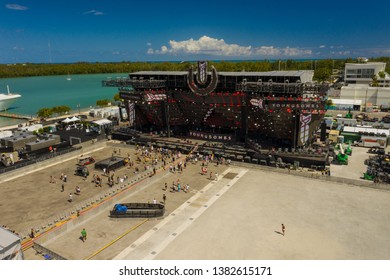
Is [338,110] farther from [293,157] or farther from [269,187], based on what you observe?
[269,187]

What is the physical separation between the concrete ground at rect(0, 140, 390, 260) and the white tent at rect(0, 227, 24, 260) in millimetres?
4991

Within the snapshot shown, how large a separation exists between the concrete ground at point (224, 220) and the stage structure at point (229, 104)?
32.7 feet

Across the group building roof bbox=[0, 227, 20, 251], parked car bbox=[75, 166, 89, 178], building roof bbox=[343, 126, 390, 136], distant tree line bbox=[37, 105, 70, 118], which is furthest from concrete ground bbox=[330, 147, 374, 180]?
distant tree line bbox=[37, 105, 70, 118]

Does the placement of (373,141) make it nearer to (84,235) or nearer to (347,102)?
(347,102)

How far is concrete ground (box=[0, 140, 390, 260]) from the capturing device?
2539 cm

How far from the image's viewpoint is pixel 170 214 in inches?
1256

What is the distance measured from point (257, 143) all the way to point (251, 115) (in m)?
5.08

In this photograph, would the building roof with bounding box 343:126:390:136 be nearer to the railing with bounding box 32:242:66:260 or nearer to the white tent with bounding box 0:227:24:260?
the railing with bounding box 32:242:66:260

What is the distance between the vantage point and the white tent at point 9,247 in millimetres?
19680

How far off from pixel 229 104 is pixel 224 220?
26367 mm

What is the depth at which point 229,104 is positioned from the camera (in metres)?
52.3

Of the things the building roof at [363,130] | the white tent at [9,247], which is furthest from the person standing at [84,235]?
the building roof at [363,130]

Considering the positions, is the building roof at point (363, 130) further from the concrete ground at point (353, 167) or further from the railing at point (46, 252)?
the railing at point (46, 252)

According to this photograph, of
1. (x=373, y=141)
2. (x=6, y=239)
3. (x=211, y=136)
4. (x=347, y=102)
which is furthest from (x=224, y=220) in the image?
(x=347, y=102)
